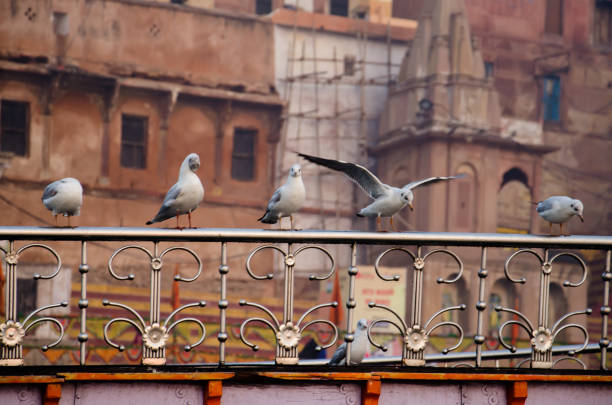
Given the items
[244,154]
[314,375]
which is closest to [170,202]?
[314,375]

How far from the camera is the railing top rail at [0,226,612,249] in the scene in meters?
5.11

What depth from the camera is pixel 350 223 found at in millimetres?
25578

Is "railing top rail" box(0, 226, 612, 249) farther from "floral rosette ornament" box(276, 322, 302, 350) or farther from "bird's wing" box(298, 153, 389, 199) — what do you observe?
"bird's wing" box(298, 153, 389, 199)

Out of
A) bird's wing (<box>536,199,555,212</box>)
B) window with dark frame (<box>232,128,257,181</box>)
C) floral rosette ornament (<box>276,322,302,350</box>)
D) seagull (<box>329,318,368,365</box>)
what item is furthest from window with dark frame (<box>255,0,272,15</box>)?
floral rosette ornament (<box>276,322,302,350</box>)

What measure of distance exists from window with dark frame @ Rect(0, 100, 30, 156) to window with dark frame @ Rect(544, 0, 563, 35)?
1252 cm

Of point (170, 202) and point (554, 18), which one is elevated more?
point (554, 18)

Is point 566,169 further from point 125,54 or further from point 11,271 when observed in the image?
point 11,271

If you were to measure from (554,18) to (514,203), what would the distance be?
4.86m

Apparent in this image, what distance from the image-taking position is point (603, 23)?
27.7m

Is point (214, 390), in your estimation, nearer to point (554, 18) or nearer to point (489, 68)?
point (489, 68)

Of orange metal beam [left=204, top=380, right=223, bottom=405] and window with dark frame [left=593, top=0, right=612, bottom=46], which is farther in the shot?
window with dark frame [left=593, top=0, right=612, bottom=46]

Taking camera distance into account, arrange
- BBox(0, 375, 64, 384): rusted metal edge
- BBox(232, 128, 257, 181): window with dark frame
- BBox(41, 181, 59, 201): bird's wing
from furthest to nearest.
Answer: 1. BBox(232, 128, 257, 181): window with dark frame
2. BBox(41, 181, 59, 201): bird's wing
3. BBox(0, 375, 64, 384): rusted metal edge

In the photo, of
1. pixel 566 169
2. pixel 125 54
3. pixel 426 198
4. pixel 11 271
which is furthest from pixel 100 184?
pixel 11 271

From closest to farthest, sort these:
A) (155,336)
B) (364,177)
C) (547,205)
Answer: (155,336)
(364,177)
(547,205)
